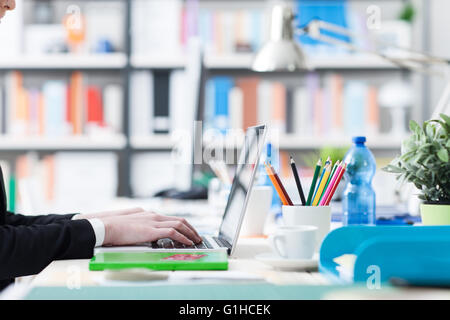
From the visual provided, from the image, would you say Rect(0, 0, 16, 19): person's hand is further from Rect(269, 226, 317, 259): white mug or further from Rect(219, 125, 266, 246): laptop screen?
Rect(269, 226, 317, 259): white mug

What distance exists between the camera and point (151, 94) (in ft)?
10.4

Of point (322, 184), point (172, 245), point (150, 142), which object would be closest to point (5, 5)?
point (172, 245)

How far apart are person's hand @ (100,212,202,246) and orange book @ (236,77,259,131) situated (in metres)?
2.19

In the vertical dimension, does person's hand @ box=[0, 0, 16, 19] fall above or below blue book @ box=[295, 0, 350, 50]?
below

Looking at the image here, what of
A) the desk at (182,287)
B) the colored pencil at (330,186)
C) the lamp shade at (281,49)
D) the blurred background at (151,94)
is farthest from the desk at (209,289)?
the blurred background at (151,94)

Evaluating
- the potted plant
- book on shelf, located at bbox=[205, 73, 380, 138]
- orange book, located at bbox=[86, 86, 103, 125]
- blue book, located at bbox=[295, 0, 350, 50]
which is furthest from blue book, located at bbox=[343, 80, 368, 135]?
the potted plant

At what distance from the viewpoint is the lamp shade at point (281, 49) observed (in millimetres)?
1715

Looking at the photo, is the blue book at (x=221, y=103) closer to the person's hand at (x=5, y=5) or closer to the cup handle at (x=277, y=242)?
the person's hand at (x=5, y=5)

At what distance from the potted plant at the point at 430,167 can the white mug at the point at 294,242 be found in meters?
0.30

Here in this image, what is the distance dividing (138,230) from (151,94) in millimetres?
2272

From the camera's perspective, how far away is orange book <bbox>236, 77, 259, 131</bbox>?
3152mm
